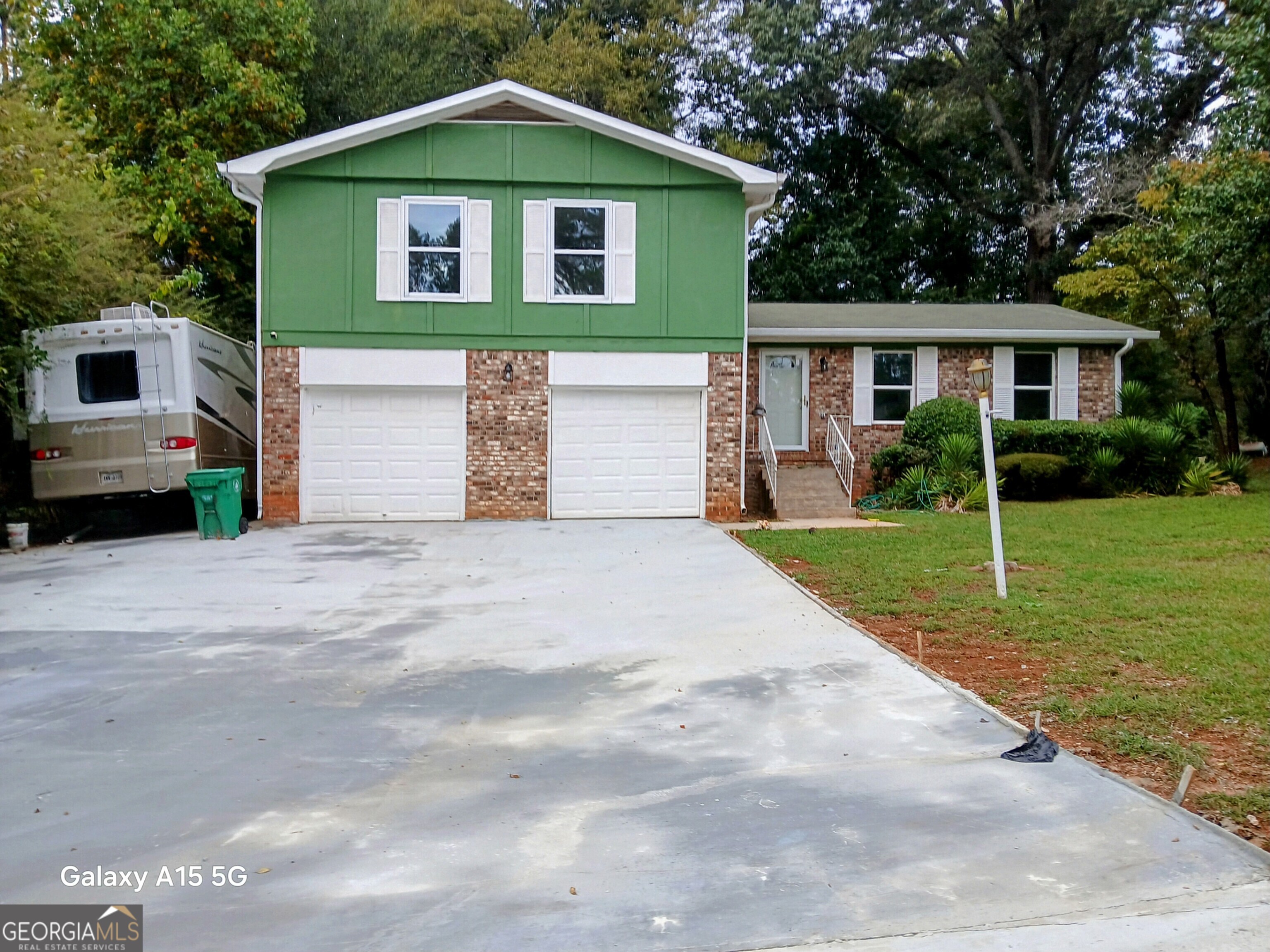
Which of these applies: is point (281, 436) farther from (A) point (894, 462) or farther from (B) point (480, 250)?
(A) point (894, 462)

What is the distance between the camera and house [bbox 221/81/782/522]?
15.6 metres

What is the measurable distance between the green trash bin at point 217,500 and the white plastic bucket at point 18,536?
212cm

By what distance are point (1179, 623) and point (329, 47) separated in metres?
24.2

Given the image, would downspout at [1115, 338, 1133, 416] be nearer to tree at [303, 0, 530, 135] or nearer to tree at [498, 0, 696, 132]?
tree at [498, 0, 696, 132]

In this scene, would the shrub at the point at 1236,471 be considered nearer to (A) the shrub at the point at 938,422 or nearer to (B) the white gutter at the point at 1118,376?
(B) the white gutter at the point at 1118,376

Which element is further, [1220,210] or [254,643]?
[1220,210]

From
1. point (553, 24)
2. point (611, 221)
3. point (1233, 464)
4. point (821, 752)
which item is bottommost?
point (821, 752)

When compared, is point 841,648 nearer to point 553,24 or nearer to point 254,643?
point 254,643

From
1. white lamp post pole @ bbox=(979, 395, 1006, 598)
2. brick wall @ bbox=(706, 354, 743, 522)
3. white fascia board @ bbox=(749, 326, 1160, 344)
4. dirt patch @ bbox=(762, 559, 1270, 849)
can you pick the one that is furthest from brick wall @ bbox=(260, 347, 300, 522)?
white lamp post pole @ bbox=(979, 395, 1006, 598)

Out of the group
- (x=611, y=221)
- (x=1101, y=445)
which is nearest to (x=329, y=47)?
(x=611, y=221)

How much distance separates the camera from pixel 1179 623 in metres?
8.15

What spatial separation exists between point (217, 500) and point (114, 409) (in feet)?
6.33

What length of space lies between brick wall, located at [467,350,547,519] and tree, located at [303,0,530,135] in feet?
41.4

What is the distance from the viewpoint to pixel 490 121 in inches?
624
